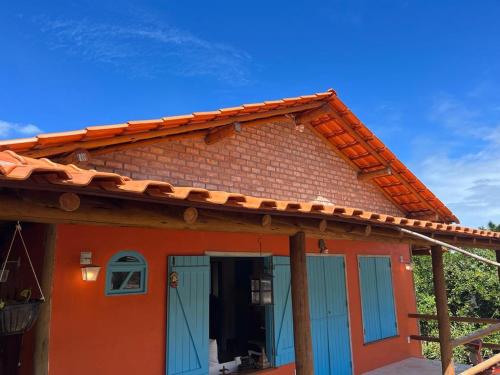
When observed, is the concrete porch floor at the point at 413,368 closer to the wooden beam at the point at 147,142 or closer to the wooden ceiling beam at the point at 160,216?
the wooden ceiling beam at the point at 160,216

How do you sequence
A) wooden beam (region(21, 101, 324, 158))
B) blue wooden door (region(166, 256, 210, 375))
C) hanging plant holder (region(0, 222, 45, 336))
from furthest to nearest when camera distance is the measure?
blue wooden door (region(166, 256, 210, 375)) < wooden beam (region(21, 101, 324, 158)) < hanging plant holder (region(0, 222, 45, 336))

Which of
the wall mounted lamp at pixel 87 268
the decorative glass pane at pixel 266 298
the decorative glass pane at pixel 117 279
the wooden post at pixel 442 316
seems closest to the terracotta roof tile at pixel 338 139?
the wall mounted lamp at pixel 87 268

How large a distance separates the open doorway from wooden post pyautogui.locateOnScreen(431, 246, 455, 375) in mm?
2910

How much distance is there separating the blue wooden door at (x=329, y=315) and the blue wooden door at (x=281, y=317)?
0.69 meters

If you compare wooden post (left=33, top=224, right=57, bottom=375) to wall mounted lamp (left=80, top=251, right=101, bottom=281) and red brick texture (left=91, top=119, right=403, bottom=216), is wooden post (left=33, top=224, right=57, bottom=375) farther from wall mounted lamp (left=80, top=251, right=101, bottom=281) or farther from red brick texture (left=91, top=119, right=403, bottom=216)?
red brick texture (left=91, top=119, right=403, bottom=216)

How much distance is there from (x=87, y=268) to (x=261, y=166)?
3.50m

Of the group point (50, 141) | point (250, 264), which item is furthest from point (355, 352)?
point (50, 141)

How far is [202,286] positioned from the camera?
536 cm

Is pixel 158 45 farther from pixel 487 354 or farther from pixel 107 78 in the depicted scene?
pixel 487 354

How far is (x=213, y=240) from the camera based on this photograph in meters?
5.64

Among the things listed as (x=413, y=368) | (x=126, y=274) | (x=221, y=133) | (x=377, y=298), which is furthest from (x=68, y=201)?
(x=413, y=368)

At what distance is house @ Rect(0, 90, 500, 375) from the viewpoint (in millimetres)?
2818

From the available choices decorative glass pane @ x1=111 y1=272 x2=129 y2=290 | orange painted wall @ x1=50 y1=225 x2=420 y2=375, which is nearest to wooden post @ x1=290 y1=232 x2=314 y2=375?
orange painted wall @ x1=50 y1=225 x2=420 y2=375

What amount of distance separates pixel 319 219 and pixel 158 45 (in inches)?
422
